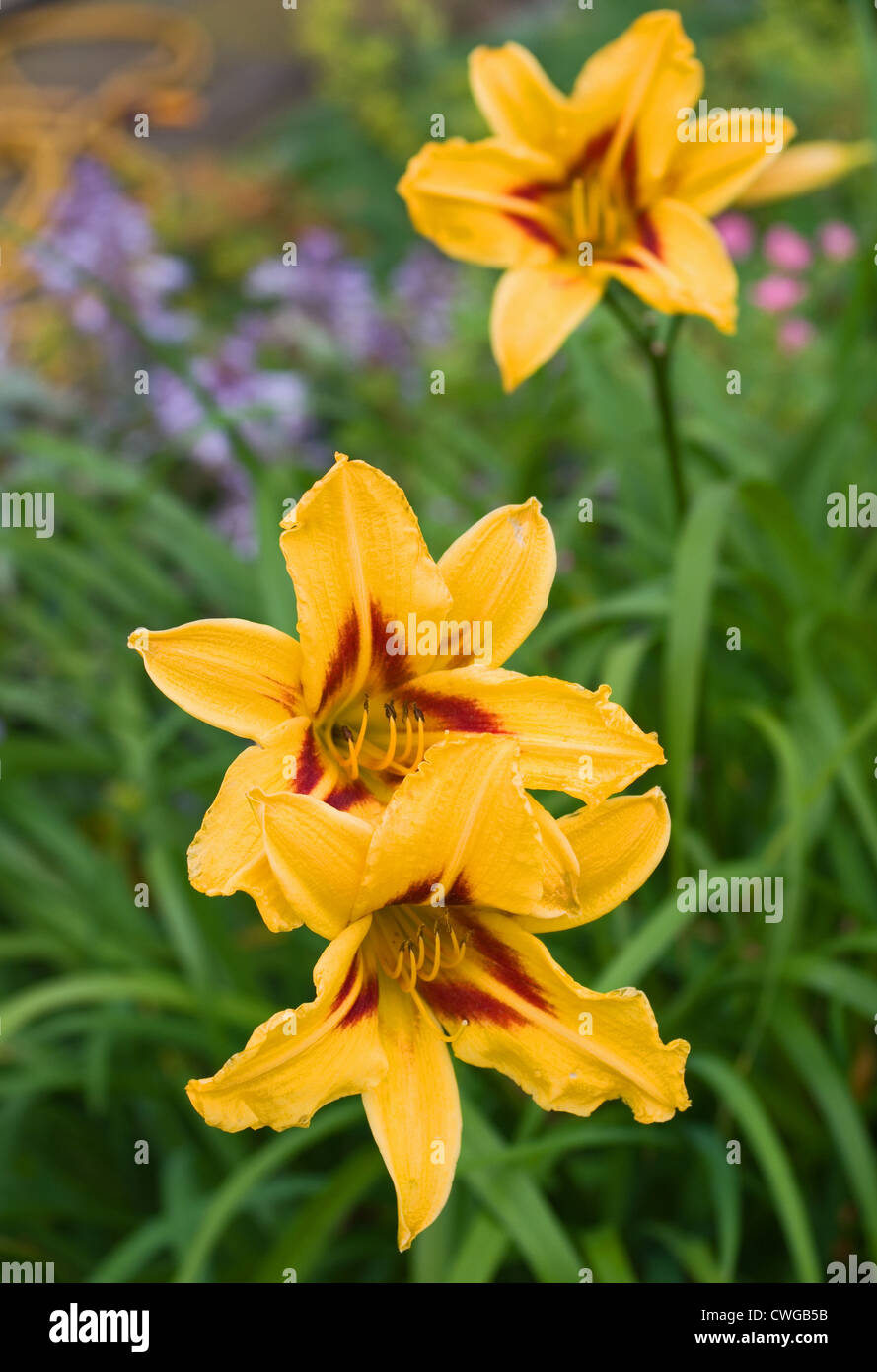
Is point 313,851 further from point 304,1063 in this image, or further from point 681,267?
point 681,267

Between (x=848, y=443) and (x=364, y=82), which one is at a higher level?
(x=364, y=82)

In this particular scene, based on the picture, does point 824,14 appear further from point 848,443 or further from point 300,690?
point 300,690

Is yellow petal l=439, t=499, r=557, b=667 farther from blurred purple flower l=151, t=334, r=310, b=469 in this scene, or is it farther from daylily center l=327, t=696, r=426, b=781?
blurred purple flower l=151, t=334, r=310, b=469

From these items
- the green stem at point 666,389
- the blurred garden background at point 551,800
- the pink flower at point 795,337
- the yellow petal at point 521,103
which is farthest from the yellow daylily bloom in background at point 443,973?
the pink flower at point 795,337

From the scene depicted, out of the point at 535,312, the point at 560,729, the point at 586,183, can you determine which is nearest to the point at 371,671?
the point at 560,729

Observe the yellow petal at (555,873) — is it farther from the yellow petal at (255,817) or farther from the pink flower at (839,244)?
the pink flower at (839,244)

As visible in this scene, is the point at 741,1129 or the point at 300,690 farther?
the point at 741,1129

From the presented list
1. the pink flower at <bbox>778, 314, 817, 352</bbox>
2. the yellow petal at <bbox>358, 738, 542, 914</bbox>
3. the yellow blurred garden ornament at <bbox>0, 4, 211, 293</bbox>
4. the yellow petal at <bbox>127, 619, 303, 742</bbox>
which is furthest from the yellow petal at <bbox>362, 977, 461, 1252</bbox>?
the yellow blurred garden ornament at <bbox>0, 4, 211, 293</bbox>
